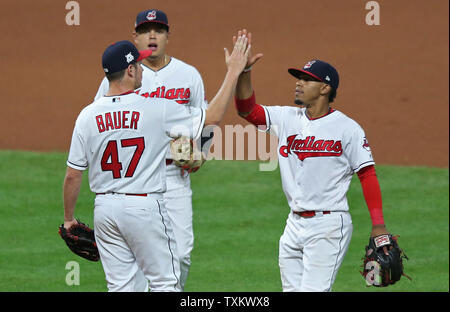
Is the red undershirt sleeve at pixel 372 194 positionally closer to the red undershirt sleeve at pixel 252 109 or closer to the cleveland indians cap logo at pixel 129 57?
the red undershirt sleeve at pixel 252 109

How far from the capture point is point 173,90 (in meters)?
6.40

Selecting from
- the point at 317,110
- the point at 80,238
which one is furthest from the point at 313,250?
the point at 80,238

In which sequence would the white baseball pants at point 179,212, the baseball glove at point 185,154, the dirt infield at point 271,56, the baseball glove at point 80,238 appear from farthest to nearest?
the dirt infield at point 271,56
the white baseball pants at point 179,212
the baseball glove at point 185,154
the baseball glove at point 80,238

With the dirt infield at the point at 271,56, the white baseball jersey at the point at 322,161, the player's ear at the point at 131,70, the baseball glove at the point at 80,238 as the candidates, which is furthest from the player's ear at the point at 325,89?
the dirt infield at the point at 271,56

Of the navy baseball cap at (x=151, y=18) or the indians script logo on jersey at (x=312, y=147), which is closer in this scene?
the indians script logo on jersey at (x=312, y=147)

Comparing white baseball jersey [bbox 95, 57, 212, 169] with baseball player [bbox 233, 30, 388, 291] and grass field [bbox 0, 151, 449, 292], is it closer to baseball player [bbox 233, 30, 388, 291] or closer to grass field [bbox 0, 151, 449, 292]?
baseball player [bbox 233, 30, 388, 291]

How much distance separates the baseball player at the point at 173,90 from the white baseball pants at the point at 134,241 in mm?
1114

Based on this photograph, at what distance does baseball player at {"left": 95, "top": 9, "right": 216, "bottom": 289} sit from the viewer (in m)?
6.21

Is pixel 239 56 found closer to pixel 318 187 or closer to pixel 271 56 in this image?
pixel 318 187

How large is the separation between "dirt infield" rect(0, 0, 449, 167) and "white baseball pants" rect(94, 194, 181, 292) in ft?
30.7

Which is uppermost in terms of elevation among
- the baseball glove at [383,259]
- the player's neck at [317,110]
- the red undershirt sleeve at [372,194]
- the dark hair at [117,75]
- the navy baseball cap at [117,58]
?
the navy baseball cap at [117,58]

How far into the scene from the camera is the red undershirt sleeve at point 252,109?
18.1 feet

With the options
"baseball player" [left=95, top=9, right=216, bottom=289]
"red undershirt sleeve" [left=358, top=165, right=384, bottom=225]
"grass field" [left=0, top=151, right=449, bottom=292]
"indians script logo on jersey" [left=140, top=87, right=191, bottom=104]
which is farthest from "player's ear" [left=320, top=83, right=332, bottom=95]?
"grass field" [left=0, top=151, right=449, bottom=292]

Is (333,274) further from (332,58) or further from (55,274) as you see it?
(332,58)
